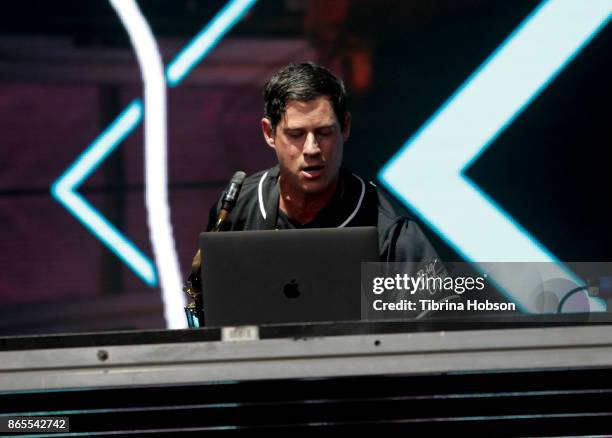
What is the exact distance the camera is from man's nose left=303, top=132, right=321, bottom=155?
1845mm

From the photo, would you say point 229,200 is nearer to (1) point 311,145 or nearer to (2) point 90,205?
(1) point 311,145

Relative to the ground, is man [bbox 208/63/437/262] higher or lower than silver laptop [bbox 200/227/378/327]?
higher

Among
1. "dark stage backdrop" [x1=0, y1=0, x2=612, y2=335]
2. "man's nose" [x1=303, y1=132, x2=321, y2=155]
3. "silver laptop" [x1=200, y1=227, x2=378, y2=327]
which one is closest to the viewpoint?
"silver laptop" [x1=200, y1=227, x2=378, y2=327]

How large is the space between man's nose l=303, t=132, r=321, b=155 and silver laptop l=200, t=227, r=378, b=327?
55 centimetres

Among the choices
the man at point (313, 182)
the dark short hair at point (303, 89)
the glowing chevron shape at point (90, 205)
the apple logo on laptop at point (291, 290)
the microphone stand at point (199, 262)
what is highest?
the glowing chevron shape at point (90, 205)

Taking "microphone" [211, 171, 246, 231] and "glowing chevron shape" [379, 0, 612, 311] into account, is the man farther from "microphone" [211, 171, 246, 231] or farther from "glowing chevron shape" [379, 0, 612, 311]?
"glowing chevron shape" [379, 0, 612, 311]

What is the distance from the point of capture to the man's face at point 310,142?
186cm

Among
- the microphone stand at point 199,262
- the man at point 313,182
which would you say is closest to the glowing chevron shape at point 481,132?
the man at point 313,182

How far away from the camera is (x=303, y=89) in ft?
6.22

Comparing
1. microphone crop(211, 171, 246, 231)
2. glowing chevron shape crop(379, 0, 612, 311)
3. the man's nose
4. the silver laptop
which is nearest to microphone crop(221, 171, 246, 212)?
microphone crop(211, 171, 246, 231)

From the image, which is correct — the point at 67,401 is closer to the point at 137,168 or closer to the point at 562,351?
the point at 562,351

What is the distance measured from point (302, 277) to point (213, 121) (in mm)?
3087

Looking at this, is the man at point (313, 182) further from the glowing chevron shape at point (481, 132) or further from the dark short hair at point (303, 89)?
the glowing chevron shape at point (481, 132)

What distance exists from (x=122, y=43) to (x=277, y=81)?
242cm
